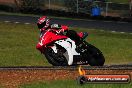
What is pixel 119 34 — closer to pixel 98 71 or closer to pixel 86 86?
pixel 98 71

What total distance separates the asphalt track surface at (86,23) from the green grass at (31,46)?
228 cm

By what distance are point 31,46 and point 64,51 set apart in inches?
482

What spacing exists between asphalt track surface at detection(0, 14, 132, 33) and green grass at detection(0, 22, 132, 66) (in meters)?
2.28

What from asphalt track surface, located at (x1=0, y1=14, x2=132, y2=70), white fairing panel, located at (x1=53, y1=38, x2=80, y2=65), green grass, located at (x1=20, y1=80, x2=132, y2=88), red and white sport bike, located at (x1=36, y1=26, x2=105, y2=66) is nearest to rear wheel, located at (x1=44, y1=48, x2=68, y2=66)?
red and white sport bike, located at (x1=36, y1=26, x2=105, y2=66)

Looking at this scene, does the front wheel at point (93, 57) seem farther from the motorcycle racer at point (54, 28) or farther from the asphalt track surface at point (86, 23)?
the asphalt track surface at point (86, 23)

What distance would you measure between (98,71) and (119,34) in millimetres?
21171

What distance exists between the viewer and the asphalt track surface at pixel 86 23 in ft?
120

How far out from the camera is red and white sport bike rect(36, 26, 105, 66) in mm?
13398

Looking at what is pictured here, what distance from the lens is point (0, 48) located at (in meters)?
23.9

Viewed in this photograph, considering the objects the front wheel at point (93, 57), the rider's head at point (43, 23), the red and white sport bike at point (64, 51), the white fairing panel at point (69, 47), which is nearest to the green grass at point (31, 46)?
the rider's head at point (43, 23)

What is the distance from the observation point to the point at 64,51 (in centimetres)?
1347

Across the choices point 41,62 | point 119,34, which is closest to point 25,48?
point 41,62

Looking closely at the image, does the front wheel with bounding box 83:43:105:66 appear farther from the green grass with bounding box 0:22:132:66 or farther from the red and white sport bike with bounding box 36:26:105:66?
the green grass with bounding box 0:22:132:66

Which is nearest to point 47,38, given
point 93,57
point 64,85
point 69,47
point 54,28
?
point 54,28
